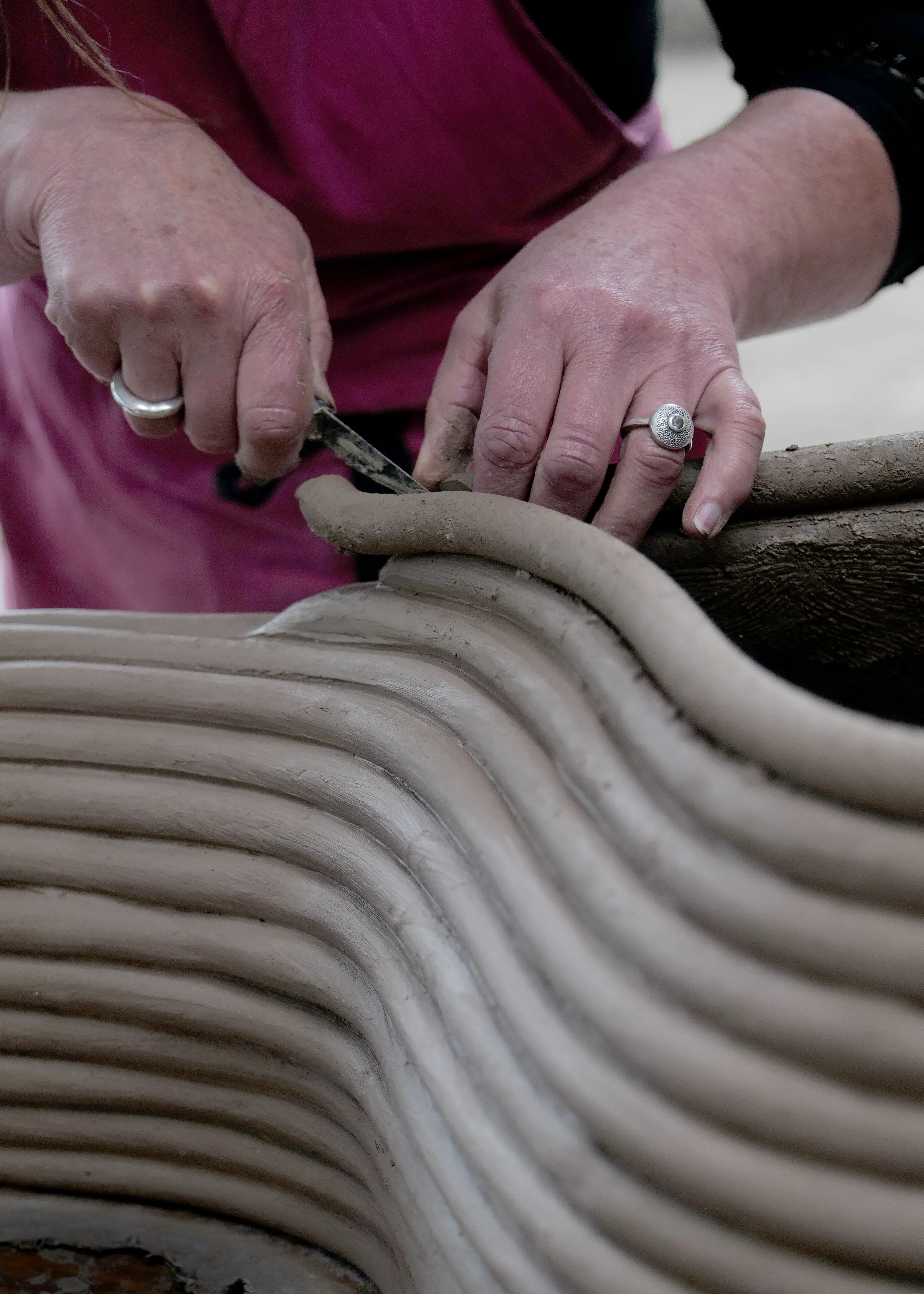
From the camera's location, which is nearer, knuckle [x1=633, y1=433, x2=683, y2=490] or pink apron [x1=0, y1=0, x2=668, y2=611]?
knuckle [x1=633, y1=433, x2=683, y2=490]

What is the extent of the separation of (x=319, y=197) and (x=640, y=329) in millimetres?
282

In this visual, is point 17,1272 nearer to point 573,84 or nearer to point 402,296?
point 402,296

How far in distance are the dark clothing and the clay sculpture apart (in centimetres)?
38

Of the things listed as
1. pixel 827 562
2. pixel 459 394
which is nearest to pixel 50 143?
pixel 459 394

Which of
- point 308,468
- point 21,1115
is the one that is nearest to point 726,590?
point 308,468

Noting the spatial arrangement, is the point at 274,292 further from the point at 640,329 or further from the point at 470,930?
the point at 470,930

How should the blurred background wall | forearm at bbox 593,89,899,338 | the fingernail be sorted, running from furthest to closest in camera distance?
the blurred background wall < forearm at bbox 593,89,899,338 < the fingernail

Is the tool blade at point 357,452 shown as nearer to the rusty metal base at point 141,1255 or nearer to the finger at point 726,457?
the finger at point 726,457

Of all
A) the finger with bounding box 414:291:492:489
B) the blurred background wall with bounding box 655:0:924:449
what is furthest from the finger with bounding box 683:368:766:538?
the blurred background wall with bounding box 655:0:924:449

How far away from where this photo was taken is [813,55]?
2.53 feet

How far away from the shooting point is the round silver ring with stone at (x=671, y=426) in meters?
0.55

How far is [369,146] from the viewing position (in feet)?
2.45

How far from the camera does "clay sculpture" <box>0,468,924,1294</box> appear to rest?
36 cm

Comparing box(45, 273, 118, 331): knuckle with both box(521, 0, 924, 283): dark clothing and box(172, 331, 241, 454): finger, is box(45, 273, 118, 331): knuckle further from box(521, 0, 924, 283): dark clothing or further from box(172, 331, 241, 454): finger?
box(521, 0, 924, 283): dark clothing
